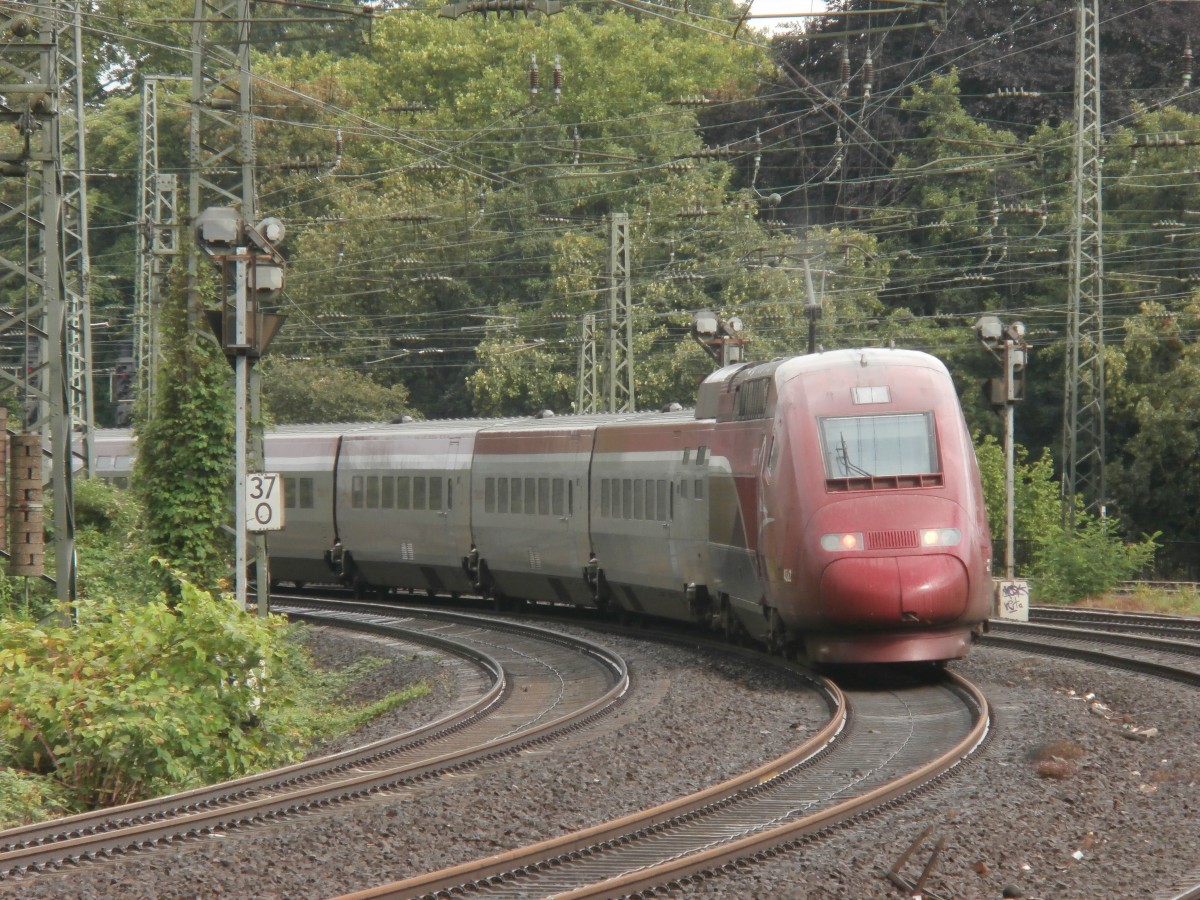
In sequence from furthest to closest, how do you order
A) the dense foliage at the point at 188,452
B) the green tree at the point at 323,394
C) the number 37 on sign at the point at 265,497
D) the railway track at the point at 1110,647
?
1. the green tree at the point at 323,394
2. the dense foliage at the point at 188,452
3. the railway track at the point at 1110,647
4. the number 37 on sign at the point at 265,497

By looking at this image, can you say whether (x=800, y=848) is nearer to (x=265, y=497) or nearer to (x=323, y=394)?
(x=265, y=497)

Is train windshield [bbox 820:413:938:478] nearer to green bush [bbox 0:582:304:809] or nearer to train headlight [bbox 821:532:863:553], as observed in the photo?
train headlight [bbox 821:532:863:553]

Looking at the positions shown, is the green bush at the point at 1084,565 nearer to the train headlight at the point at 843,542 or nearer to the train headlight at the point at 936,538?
the train headlight at the point at 936,538

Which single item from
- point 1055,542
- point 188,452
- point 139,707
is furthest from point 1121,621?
point 139,707

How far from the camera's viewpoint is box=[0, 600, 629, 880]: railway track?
10.4 meters

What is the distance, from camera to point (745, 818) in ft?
35.8

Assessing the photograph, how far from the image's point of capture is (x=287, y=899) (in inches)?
346

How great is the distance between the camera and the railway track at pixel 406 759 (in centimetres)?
1042

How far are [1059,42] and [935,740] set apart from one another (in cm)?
3983

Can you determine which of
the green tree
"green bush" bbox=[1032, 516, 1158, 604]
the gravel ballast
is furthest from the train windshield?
the green tree

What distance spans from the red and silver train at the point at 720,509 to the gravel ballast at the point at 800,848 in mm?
1111

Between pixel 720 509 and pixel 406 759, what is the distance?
671cm

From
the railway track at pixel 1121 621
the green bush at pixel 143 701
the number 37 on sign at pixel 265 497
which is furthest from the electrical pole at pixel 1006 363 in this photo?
the green bush at pixel 143 701

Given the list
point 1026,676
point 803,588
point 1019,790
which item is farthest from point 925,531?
point 1019,790
